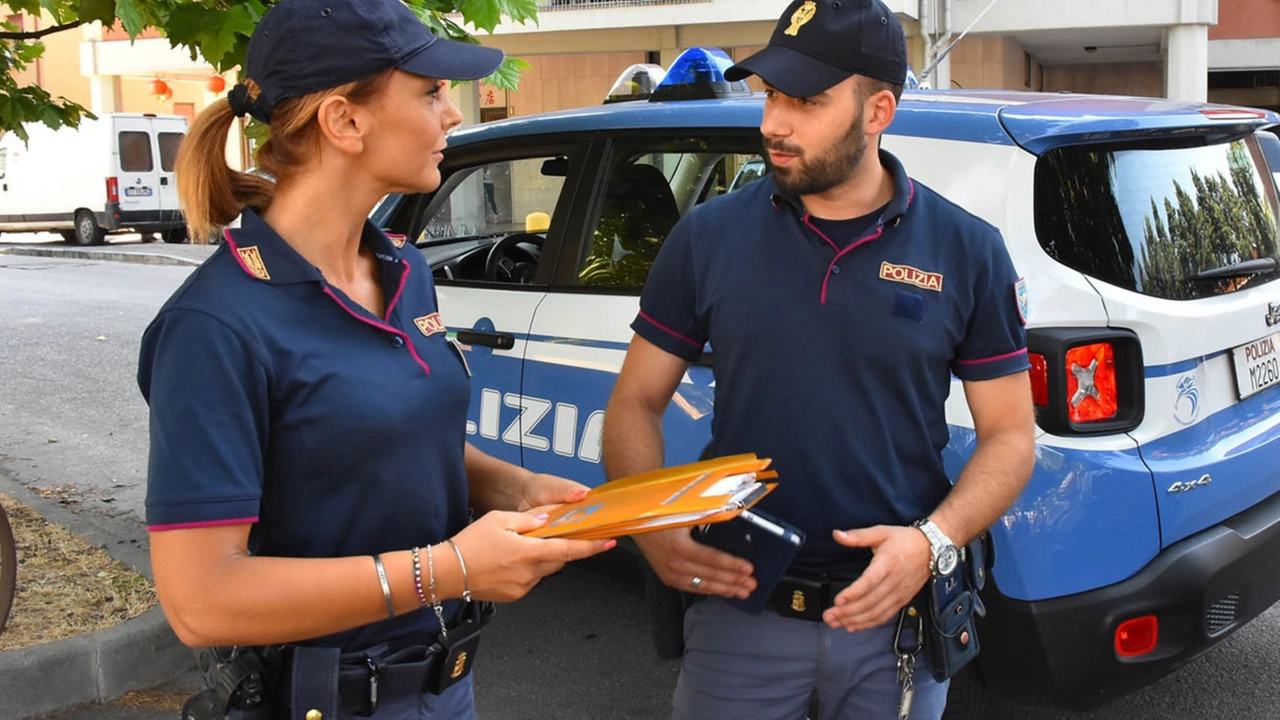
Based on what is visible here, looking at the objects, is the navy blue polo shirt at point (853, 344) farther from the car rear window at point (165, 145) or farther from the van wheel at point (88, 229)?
the van wheel at point (88, 229)

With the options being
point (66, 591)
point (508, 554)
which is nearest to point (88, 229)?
point (66, 591)

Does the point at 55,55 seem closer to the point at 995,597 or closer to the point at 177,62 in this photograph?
the point at 177,62

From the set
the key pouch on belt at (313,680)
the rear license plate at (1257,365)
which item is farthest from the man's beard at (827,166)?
the rear license plate at (1257,365)

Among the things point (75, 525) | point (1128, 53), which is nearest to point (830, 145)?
point (75, 525)

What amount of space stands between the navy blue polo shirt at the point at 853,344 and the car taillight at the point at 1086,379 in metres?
0.64

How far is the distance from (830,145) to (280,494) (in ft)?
3.41

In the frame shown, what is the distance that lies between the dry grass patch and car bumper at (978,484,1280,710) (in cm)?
275

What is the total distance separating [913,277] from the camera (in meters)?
1.95

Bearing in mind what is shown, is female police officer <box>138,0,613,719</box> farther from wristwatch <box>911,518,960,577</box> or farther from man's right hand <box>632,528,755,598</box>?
wristwatch <box>911,518,960,577</box>

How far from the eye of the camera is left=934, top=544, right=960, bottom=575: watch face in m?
1.89

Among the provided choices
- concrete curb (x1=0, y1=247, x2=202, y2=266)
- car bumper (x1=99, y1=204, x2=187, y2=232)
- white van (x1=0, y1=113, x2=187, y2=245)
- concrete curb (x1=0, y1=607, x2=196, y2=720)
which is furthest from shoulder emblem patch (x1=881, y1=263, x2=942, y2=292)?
car bumper (x1=99, y1=204, x2=187, y2=232)

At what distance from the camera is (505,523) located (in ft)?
4.90

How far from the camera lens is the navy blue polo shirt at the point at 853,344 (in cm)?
194

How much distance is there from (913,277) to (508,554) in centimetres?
85
